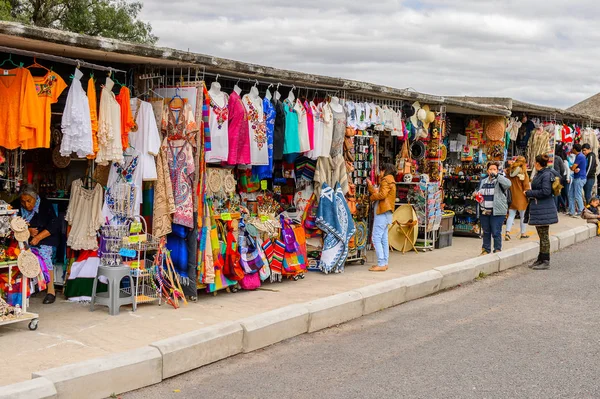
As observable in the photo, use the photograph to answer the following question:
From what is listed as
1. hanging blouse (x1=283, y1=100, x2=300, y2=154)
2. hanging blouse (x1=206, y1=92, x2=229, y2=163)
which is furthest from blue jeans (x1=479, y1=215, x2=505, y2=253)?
hanging blouse (x1=206, y1=92, x2=229, y2=163)

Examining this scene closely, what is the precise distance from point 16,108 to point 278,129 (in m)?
3.74

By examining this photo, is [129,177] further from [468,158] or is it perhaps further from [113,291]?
[468,158]

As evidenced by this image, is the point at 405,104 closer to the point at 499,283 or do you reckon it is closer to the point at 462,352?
the point at 499,283

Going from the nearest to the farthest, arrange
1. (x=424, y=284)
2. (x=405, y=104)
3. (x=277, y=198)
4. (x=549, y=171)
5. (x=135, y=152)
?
(x=135, y=152), (x=424, y=284), (x=277, y=198), (x=549, y=171), (x=405, y=104)

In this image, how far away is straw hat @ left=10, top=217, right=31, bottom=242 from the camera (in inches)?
287

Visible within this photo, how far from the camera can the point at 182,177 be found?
8.48 meters

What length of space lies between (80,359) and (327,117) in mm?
5659

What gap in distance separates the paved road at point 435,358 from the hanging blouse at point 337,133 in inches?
104

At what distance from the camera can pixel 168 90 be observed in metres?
8.73

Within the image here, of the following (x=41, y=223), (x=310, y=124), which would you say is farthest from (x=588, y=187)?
(x=41, y=223)

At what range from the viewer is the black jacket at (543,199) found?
39.4ft

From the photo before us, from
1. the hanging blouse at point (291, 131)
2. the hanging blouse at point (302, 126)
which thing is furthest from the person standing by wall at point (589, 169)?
the hanging blouse at point (291, 131)

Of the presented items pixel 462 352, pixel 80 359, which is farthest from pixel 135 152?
pixel 462 352

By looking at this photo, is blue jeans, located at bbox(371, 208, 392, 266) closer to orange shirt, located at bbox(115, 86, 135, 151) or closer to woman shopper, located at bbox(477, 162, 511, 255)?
woman shopper, located at bbox(477, 162, 511, 255)
